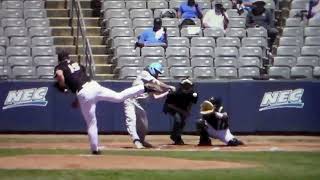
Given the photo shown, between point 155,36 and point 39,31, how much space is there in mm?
3732

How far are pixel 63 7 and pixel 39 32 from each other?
2361mm

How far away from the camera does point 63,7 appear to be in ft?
80.4

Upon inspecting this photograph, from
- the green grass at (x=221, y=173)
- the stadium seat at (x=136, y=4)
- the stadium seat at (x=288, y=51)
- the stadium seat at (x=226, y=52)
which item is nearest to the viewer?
the green grass at (x=221, y=173)

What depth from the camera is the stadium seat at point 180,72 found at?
66.1 feet

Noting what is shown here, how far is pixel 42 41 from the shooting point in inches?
867

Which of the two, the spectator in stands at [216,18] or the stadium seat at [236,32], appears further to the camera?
the spectator in stands at [216,18]

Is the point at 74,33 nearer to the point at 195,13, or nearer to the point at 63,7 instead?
the point at 63,7

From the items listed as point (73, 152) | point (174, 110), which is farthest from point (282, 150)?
point (73, 152)

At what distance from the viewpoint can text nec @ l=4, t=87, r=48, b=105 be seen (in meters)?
19.6

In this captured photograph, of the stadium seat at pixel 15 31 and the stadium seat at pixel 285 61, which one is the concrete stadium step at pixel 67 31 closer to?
the stadium seat at pixel 15 31

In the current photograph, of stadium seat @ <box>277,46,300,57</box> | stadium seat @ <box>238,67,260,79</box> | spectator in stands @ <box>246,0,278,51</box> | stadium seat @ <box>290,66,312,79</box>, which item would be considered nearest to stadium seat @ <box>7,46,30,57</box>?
stadium seat @ <box>238,67,260,79</box>

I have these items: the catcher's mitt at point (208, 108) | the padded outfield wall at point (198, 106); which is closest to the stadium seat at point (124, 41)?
the padded outfield wall at point (198, 106)

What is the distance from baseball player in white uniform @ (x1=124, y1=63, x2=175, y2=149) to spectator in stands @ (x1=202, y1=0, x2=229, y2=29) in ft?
19.8

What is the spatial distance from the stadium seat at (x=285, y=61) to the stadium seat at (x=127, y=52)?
153 inches
